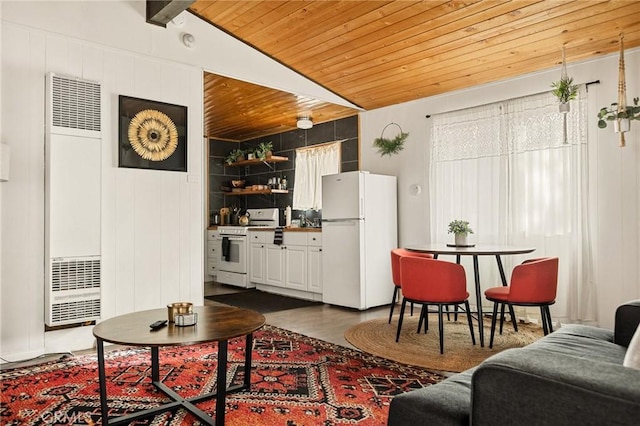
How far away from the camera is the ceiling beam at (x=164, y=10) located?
3803 millimetres

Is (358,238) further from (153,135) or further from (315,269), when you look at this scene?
(153,135)

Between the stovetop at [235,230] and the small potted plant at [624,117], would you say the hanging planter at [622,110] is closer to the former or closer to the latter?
the small potted plant at [624,117]

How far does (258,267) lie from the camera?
6.73 m

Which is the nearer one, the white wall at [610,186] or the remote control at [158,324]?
the remote control at [158,324]

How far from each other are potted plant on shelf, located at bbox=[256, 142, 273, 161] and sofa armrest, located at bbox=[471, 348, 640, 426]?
6540 millimetres

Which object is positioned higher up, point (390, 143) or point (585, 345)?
point (390, 143)

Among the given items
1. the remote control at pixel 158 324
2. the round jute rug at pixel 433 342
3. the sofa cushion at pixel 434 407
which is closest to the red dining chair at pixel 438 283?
the round jute rug at pixel 433 342

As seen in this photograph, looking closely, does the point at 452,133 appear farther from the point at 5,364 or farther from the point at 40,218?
the point at 5,364

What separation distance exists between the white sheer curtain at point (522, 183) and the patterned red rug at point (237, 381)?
2.14m

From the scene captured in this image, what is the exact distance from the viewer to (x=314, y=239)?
5926 mm

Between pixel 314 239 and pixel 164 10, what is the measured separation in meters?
3.15

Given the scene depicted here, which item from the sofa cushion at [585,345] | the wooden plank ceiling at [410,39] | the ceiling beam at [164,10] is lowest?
the sofa cushion at [585,345]

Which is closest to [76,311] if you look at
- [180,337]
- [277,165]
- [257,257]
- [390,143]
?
[180,337]

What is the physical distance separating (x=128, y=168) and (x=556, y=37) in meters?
3.78
